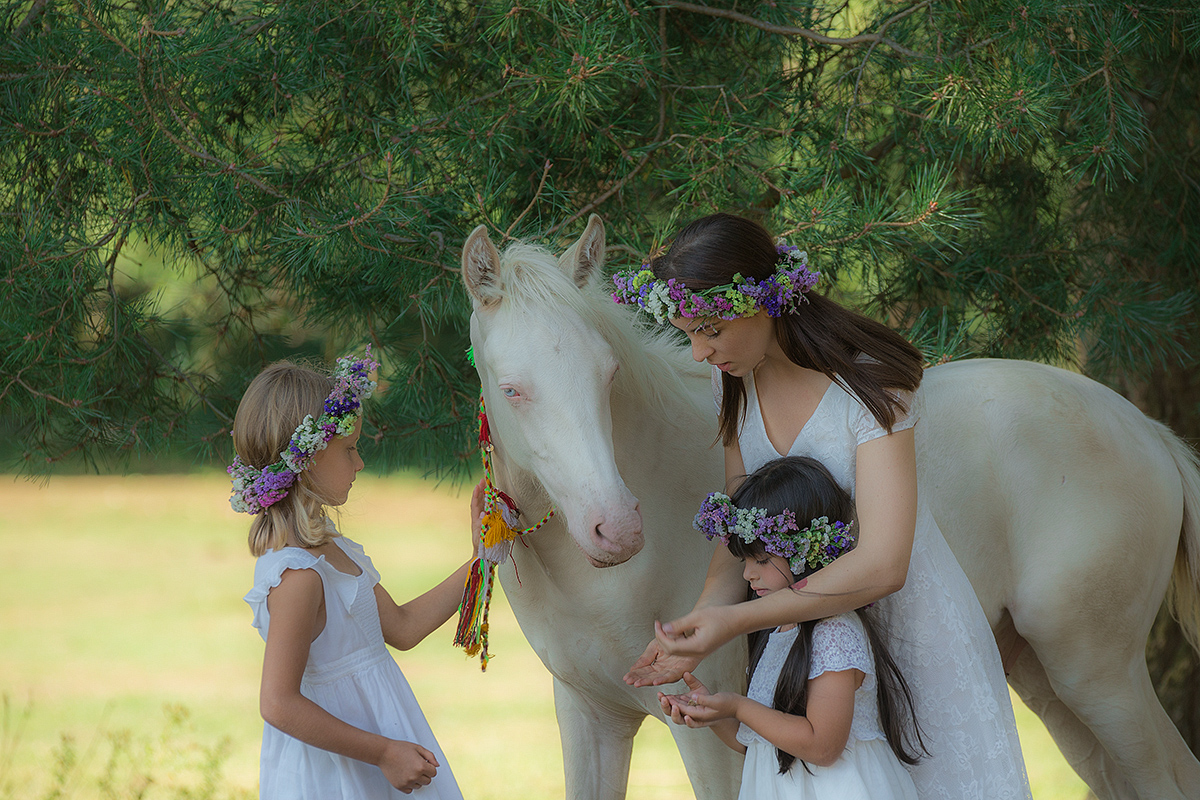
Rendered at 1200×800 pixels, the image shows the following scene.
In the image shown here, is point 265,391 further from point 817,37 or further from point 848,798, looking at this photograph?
point 817,37

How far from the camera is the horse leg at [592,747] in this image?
219 centimetres

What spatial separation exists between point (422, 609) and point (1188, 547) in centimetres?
199

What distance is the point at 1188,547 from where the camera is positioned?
2.47 meters

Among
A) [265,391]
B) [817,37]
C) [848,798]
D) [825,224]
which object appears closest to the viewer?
[848,798]

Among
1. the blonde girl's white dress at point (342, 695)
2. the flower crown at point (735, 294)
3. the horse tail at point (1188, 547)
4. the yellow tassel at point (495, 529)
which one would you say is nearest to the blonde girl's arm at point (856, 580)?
the flower crown at point (735, 294)

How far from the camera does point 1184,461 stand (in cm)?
Result: 244

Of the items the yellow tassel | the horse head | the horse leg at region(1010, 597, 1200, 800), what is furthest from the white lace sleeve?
the horse leg at region(1010, 597, 1200, 800)

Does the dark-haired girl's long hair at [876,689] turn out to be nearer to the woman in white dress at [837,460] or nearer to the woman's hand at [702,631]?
the woman in white dress at [837,460]

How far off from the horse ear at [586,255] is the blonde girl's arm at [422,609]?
0.48 meters

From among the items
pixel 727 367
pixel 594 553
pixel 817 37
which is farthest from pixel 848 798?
pixel 817 37

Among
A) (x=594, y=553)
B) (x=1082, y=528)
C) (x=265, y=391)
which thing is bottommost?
(x=1082, y=528)

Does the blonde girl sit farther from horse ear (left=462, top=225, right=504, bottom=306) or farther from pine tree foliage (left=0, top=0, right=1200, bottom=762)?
pine tree foliage (left=0, top=0, right=1200, bottom=762)

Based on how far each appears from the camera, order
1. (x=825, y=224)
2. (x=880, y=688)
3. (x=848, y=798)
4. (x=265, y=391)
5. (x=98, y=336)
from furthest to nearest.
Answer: (x=98, y=336) → (x=825, y=224) → (x=265, y=391) → (x=880, y=688) → (x=848, y=798)

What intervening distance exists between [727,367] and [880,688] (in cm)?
60
